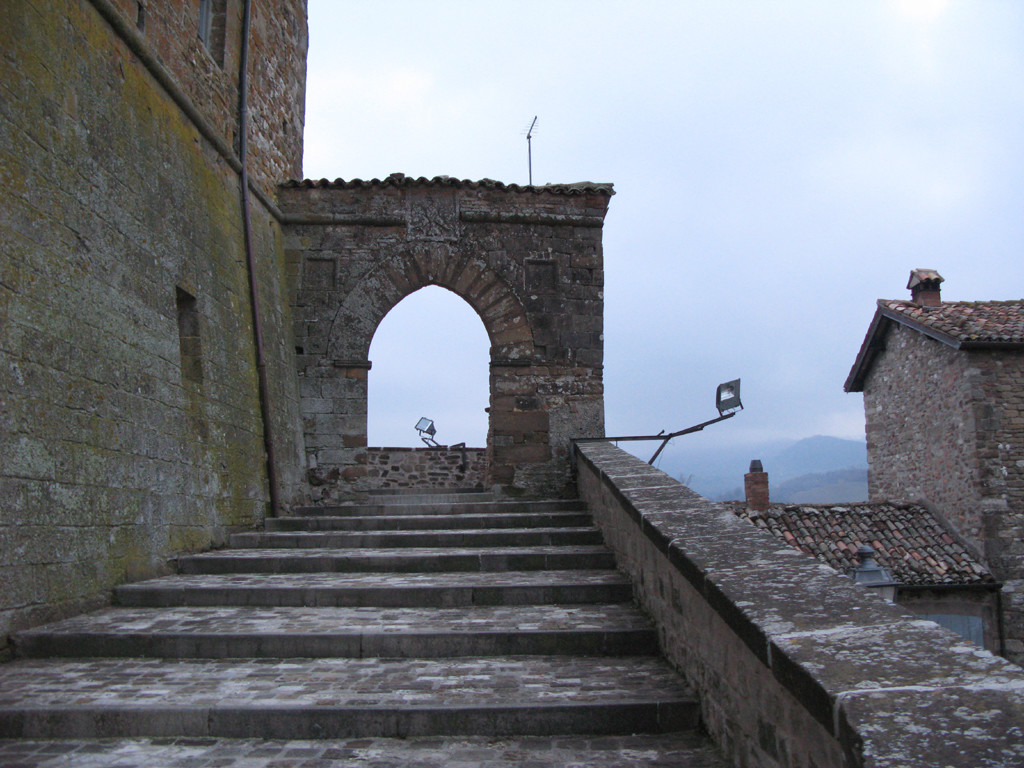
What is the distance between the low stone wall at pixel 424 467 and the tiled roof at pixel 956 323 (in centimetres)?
909

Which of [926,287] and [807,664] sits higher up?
[926,287]

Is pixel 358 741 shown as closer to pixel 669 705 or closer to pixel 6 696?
pixel 669 705

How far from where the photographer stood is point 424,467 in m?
14.7

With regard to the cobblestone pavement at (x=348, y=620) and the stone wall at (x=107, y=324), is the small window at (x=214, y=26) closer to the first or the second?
the stone wall at (x=107, y=324)

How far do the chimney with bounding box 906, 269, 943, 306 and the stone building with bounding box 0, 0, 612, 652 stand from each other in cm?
1094

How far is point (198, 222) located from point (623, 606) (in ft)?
16.9

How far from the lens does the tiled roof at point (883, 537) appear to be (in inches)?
527

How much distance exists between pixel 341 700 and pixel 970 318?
1578 cm

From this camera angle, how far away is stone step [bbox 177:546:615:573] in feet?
19.0

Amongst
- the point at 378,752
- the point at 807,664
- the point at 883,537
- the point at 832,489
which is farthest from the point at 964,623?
the point at 832,489

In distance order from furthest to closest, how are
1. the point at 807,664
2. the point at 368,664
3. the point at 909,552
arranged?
the point at 909,552, the point at 368,664, the point at 807,664

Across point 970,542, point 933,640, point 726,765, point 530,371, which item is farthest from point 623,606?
point 970,542

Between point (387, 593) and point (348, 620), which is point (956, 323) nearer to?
point (387, 593)

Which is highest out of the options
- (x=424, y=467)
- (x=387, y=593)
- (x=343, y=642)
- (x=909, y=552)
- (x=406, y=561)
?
(x=424, y=467)
